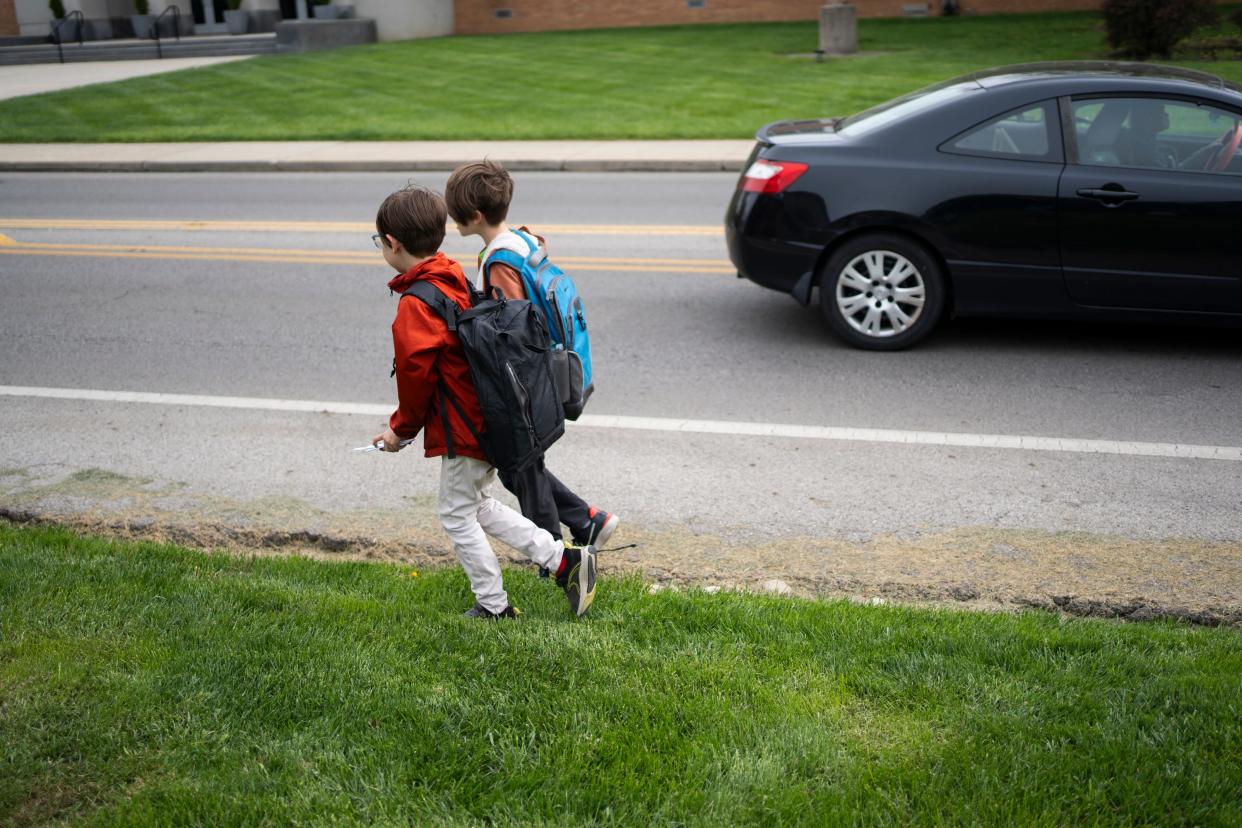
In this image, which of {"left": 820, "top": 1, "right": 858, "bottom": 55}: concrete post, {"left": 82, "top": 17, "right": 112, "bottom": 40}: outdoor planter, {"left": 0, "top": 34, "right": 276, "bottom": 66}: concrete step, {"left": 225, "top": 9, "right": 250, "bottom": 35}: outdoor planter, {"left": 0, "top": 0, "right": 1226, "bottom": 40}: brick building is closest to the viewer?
{"left": 820, "top": 1, "right": 858, "bottom": 55}: concrete post

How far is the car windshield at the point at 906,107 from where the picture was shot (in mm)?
7690

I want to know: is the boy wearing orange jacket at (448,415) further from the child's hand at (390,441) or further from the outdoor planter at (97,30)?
the outdoor planter at (97,30)

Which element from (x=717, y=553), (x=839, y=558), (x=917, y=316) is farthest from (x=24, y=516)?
(x=917, y=316)

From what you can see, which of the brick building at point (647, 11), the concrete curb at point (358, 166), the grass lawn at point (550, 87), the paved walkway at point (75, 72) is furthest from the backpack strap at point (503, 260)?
the brick building at point (647, 11)

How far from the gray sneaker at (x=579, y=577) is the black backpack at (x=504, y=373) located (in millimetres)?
420

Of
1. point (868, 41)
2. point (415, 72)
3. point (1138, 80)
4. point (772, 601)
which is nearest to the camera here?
point (772, 601)

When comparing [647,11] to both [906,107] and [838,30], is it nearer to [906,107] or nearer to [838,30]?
[838,30]

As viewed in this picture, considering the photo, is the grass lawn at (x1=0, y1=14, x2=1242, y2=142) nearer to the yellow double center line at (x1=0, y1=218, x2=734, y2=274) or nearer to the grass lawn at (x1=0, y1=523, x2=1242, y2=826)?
the yellow double center line at (x1=0, y1=218, x2=734, y2=274)

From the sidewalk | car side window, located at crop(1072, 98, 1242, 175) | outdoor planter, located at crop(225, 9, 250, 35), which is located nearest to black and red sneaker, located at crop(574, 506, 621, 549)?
car side window, located at crop(1072, 98, 1242, 175)

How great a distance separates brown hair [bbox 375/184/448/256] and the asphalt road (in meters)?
1.94

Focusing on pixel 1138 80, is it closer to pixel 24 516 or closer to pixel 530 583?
pixel 530 583

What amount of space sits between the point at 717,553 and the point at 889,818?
7.00 feet

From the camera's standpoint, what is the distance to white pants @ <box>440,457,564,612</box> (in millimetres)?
4016

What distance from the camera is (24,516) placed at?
5473 mm
